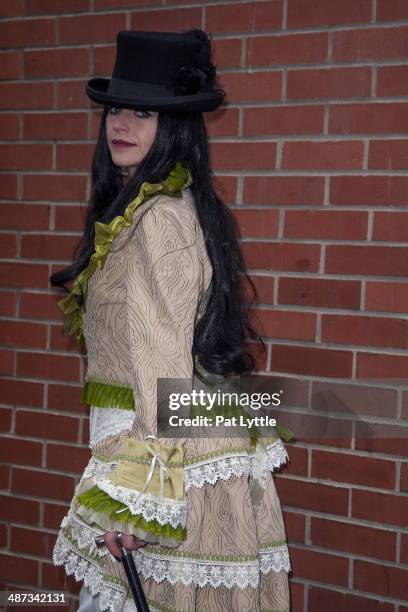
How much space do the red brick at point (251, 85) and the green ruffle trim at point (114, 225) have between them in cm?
55

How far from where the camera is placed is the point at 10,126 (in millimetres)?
2859

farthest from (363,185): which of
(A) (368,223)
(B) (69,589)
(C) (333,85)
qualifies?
(B) (69,589)

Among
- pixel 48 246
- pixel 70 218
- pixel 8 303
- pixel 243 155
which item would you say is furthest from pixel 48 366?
pixel 243 155

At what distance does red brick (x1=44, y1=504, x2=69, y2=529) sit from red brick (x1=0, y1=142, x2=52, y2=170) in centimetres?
120

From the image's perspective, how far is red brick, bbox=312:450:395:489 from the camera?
7.77 feet

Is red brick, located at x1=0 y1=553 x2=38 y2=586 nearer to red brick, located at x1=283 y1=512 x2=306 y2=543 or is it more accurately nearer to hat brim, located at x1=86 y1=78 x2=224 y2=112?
red brick, located at x1=283 y1=512 x2=306 y2=543

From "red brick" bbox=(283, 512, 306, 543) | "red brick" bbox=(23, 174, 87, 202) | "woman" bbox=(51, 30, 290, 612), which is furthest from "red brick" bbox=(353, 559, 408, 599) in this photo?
"red brick" bbox=(23, 174, 87, 202)

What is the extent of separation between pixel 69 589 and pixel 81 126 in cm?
162

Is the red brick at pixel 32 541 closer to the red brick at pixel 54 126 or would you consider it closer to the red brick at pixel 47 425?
the red brick at pixel 47 425

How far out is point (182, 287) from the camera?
6.01 ft

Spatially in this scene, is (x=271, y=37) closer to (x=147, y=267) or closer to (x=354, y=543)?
(x=147, y=267)

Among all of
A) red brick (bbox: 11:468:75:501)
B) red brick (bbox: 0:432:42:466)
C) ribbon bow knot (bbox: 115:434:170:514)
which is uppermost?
ribbon bow knot (bbox: 115:434:170:514)

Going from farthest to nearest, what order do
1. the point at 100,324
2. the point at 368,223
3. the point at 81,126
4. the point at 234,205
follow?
the point at 81,126
the point at 234,205
the point at 368,223
the point at 100,324

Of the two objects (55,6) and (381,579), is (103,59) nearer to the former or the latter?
(55,6)
